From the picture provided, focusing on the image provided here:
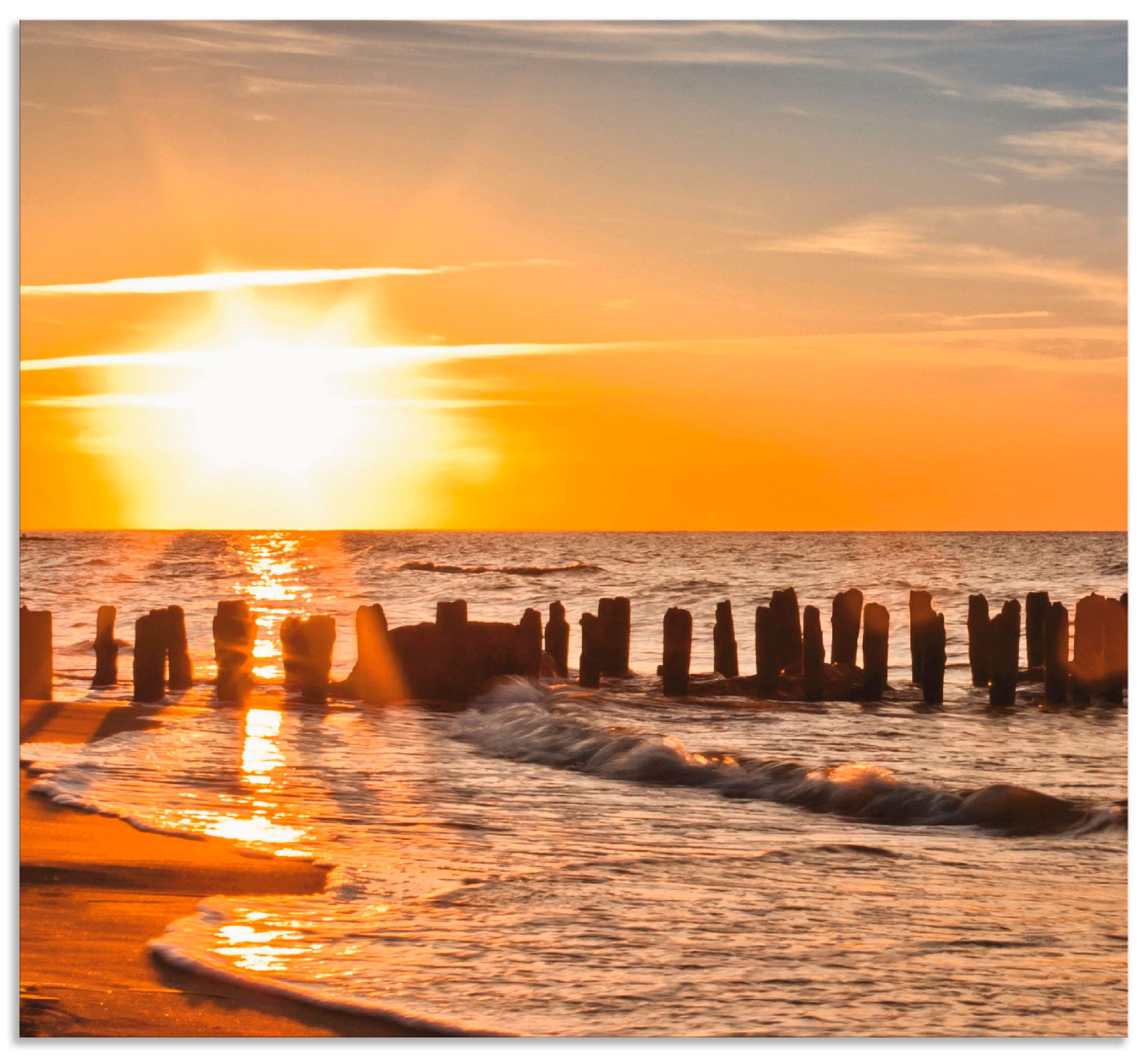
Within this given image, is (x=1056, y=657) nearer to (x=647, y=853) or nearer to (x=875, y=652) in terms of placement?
(x=875, y=652)

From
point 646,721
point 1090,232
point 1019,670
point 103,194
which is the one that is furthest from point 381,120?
point 1019,670

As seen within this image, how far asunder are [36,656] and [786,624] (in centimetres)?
914

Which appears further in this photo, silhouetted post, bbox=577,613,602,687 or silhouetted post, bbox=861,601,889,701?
silhouetted post, bbox=577,613,602,687

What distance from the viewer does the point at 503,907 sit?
6246mm

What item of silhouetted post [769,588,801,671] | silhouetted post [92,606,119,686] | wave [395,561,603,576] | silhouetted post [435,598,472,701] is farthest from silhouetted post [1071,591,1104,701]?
wave [395,561,603,576]

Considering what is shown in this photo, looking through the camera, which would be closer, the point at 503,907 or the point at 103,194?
the point at 503,907

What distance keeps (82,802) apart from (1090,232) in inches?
276

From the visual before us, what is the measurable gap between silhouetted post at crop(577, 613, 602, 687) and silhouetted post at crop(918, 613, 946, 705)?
410cm

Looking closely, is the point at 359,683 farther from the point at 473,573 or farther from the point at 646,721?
the point at 473,573

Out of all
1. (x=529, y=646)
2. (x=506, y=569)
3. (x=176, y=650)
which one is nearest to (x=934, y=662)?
(x=529, y=646)

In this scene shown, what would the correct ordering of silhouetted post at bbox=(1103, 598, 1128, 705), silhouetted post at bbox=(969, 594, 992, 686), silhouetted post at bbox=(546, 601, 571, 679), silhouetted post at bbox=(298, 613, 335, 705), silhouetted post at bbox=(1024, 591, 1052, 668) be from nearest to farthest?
silhouetted post at bbox=(298, 613, 335, 705) < silhouetted post at bbox=(1103, 598, 1128, 705) < silhouetted post at bbox=(1024, 591, 1052, 668) < silhouetted post at bbox=(969, 594, 992, 686) < silhouetted post at bbox=(546, 601, 571, 679)

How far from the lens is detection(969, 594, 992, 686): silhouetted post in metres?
17.6

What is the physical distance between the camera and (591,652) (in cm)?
1723

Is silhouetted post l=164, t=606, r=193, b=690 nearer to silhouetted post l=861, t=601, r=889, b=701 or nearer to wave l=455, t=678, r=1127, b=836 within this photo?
wave l=455, t=678, r=1127, b=836
